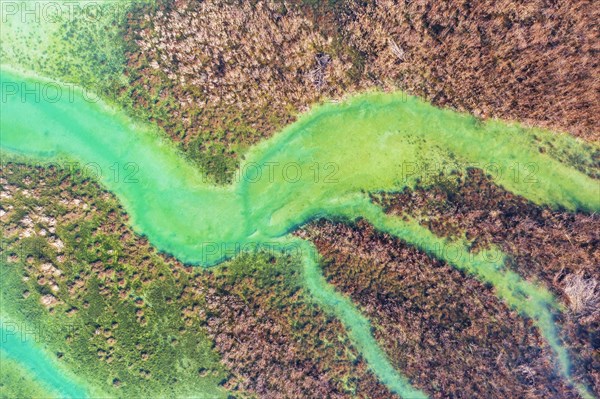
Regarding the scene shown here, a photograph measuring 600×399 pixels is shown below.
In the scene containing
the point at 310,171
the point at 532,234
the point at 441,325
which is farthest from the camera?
the point at 310,171

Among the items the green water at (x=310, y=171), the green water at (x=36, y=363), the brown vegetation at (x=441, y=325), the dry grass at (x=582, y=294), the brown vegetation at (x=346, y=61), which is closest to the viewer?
the brown vegetation at (x=346, y=61)

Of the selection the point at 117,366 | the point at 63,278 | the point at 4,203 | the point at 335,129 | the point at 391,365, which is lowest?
the point at 117,366

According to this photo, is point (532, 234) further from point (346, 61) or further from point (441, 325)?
point (346, 61)

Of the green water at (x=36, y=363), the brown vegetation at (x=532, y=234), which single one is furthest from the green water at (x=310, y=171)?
the green water at (x=36, y=363)

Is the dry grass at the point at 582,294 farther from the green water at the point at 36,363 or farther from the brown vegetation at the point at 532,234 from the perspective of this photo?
the green water at the point at 36,363

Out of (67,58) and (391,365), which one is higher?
(67,58)

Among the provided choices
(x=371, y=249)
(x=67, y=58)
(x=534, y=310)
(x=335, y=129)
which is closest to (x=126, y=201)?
(x=67, y=58)

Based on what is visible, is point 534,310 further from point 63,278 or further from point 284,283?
point 63,278

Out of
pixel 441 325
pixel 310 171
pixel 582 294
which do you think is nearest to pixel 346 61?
pixel 310 171
